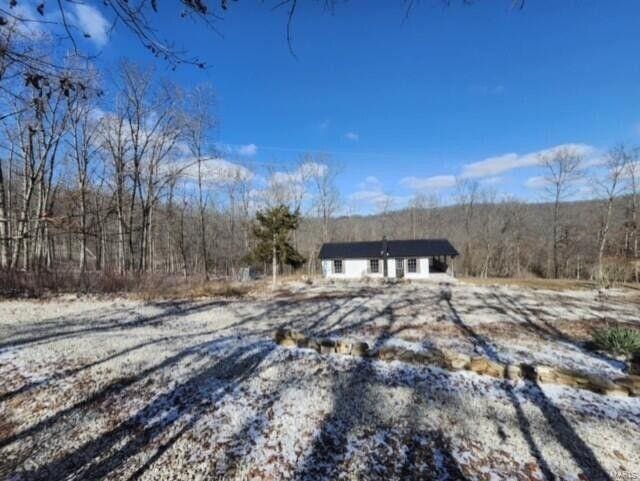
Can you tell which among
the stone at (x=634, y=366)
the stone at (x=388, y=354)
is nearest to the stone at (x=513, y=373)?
the stone at (x=388, y=354)

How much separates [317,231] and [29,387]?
38.5 meters

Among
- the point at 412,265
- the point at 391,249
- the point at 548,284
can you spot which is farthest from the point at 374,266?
the point at 548,284

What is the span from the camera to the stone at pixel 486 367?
5015mm

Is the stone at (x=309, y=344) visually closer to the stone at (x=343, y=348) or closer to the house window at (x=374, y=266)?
the stone at (x=343, y=348)

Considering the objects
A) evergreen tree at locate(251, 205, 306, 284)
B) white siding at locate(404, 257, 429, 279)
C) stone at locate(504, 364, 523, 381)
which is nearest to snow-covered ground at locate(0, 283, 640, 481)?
stone at locate(504, 364, 523, 381)

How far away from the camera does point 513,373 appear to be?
495cm

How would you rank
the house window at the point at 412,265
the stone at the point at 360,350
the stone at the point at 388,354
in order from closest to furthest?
the stone at the point at 388,354 < the stone at the point at 360,350 < the house window at the point at 412,265

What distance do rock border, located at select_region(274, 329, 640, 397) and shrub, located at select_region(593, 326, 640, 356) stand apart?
4.09 feet

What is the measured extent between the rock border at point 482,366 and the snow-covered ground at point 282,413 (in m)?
0.18

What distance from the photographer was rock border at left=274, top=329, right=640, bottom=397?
15.3 feet

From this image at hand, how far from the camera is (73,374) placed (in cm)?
484

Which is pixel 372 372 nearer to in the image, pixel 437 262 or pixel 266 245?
pixel 266 245

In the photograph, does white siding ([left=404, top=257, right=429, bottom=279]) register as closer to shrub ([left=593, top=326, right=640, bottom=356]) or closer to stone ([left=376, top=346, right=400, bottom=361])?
shrub ([left=593, top=326, right=640, bottom=356])

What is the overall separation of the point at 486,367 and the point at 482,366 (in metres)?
0.06
